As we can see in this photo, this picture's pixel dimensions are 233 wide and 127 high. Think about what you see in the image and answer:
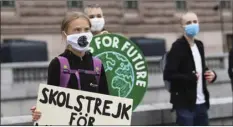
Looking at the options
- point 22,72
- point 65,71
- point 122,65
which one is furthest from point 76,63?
point 22,72

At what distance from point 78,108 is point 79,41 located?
0.46 m

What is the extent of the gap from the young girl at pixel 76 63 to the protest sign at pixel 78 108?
0.09m

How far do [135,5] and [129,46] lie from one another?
2100 centimetres

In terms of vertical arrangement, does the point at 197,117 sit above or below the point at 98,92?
below

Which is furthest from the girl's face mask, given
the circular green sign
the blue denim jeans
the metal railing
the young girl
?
the metal railing

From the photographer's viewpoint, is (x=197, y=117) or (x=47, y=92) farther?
(x=197, y=117)

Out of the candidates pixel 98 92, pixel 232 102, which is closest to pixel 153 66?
pixel 232 102

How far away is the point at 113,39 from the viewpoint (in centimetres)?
477

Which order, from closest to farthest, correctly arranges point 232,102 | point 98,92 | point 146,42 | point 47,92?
point 47,92
point 98,92
point 232,102
point 146,42

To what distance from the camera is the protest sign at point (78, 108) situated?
130 inches

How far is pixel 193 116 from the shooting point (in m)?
4.84

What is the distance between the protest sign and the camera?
130 inches

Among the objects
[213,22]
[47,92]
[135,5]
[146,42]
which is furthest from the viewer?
[213,22]

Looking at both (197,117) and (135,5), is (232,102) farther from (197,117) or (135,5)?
(135,5)
